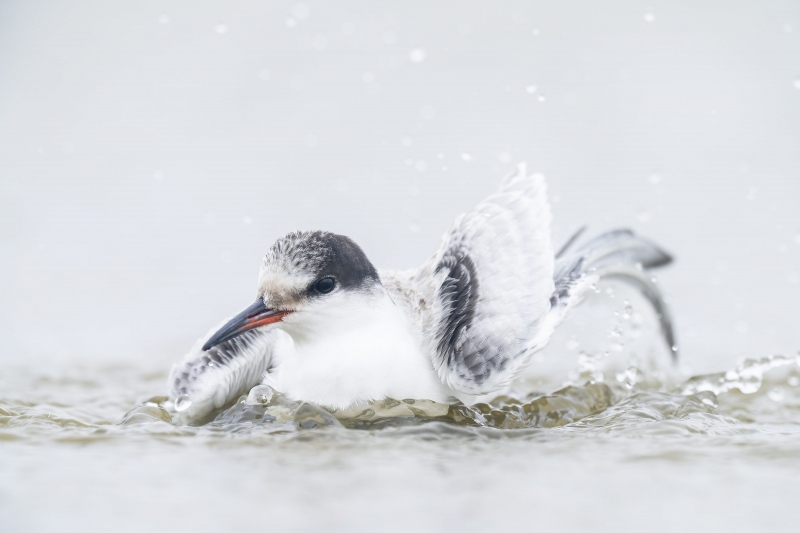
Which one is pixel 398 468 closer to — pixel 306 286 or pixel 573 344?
pixel 306 286

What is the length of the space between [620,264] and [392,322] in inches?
75.2

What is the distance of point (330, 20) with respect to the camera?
461 inches

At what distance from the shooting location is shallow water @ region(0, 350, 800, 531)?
356 cm

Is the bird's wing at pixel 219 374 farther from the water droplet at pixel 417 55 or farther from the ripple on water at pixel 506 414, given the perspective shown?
Result: the water droplet at pixel 417 55

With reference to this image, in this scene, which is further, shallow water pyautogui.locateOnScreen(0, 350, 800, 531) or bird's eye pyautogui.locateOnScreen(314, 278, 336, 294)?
bird's eye pyautogui.locateOnScreen(314, 278, 336, 294)

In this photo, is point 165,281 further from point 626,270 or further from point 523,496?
point 523,496

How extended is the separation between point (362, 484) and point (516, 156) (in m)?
6.30

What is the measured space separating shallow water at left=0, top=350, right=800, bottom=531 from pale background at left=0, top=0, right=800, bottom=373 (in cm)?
269

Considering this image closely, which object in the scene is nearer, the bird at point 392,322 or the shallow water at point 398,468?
the shallow water at point 398,468

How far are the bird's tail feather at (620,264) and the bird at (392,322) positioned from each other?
8.6 inches

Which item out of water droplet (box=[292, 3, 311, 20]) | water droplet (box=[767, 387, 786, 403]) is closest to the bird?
water droplet (box=[767, 387, 786, 403])

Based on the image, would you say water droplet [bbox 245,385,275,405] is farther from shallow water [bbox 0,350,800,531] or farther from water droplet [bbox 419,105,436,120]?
water droplet [bbox 419,105,436,120]

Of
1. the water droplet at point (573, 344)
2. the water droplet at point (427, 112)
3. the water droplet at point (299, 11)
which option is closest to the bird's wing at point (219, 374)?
the water droplet at point (573, 344)

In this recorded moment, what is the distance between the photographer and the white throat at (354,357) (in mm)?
4863
